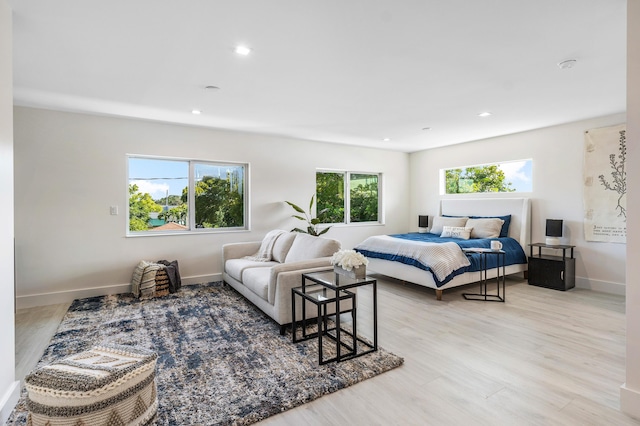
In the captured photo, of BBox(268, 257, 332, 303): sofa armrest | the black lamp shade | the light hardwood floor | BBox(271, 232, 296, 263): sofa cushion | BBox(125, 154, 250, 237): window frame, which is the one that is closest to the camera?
the light hardwood floor

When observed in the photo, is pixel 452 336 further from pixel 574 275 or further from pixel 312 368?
pixel 574 275

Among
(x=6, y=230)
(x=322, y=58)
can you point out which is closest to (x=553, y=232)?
(x=322, y=58)

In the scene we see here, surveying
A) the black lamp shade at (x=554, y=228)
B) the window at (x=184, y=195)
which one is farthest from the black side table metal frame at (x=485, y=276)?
the window at (x=184, y=195)

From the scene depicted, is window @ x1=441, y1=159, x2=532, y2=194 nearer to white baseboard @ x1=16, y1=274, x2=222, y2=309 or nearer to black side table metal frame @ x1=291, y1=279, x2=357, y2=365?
black side table metal frame @ x1=291, y1=279, x2=357, y2=365

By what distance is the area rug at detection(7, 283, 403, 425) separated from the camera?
6.57 ft

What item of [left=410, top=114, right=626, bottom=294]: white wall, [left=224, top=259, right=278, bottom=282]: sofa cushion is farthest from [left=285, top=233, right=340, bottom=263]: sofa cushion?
[left=410, top=114, right=626, bottom=294]: white wall

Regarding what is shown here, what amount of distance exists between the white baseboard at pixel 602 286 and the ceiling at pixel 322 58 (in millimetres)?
2273

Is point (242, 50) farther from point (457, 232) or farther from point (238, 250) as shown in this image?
point (457, 232)

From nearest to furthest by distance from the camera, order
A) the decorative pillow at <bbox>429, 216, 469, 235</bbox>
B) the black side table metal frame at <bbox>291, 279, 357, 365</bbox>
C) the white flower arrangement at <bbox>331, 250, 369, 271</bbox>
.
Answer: the black side table metal frame at <bbox>291, 279, 357, 365</bbox> → the white flower arrangement at <bbox>331, 250, 369, 271</bbox> → the decorative pillow at <bbox>429, 216, 469, 235</bbox>

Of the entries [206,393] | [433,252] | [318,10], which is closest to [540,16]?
[318,10]

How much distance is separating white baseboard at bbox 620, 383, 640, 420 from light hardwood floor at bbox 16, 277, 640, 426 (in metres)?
0.05

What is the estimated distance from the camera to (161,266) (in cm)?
437

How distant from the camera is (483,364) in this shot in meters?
2.51

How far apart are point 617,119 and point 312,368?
502 centimetres
